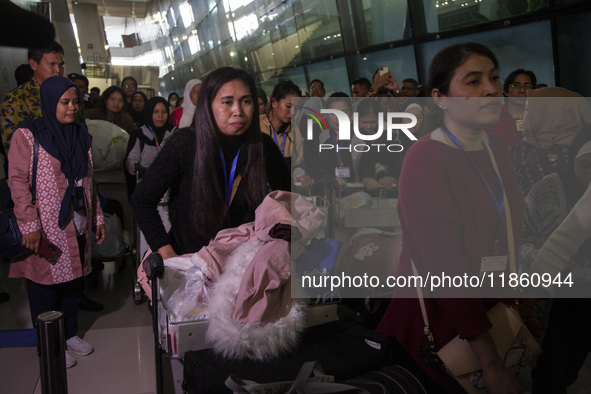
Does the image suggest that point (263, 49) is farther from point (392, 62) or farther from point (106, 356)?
point (106, 356)

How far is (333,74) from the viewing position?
8.12m

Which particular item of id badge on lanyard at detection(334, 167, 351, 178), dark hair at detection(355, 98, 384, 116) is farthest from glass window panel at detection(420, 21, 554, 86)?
dark hair at detection(355, 98, 384, 116)

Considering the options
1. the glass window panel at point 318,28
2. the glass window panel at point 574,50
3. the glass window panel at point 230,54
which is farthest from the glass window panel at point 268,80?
the glass window panel at point 574,50

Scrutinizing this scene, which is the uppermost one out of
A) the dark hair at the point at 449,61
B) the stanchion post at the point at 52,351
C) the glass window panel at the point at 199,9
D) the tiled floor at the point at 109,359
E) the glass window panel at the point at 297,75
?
the glass window panel at the point at 199,9

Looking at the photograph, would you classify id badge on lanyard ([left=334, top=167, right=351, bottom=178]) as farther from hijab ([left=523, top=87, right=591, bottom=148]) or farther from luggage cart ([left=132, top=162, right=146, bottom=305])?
luggage cart ([left=132, top=162, right=146, bottom=305])

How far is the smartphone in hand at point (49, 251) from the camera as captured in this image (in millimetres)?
2877

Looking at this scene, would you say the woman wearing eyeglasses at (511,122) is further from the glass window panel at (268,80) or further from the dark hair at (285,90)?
the glass window panel at (268,80)

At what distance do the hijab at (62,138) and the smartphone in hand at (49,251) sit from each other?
0.12 m

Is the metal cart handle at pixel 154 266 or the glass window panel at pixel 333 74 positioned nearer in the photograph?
the metal cart handle at pixel 154 266

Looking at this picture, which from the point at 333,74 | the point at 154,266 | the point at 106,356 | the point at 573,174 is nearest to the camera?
the point at 154,266

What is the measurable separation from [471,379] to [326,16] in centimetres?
730

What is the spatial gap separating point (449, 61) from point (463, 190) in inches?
16.3

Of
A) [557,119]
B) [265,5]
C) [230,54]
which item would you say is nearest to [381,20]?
[265,5]

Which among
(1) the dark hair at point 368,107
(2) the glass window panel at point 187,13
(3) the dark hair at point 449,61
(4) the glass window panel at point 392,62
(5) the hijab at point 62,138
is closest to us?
(3) the dark hair at point 449,61
